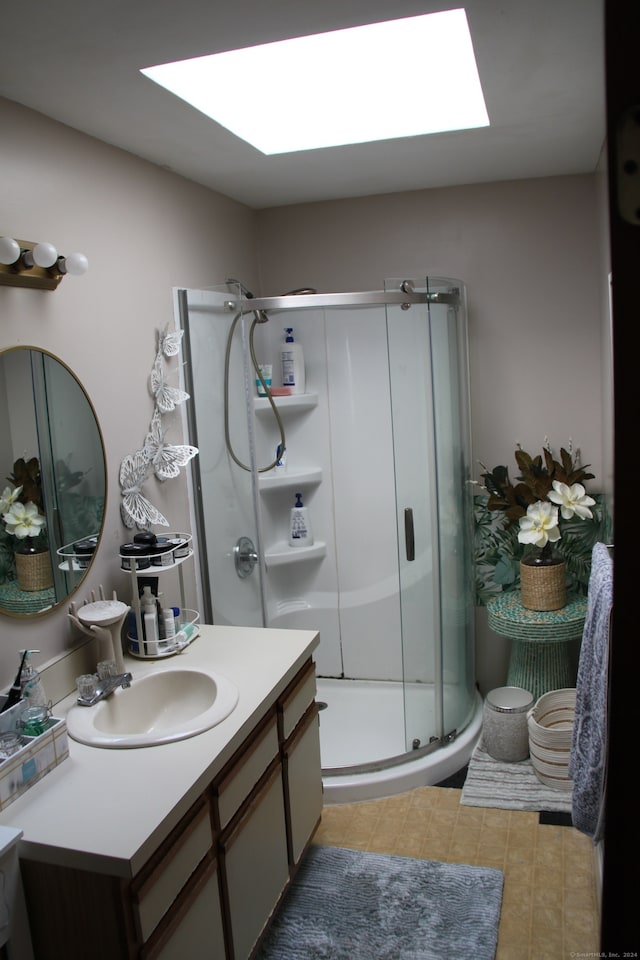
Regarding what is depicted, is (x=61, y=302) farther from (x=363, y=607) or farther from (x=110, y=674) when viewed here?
(x=363, y=607)

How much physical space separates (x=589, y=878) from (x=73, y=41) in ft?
8.70

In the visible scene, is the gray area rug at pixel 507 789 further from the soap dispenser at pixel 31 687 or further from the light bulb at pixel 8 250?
the light bulb at pixel 8 250

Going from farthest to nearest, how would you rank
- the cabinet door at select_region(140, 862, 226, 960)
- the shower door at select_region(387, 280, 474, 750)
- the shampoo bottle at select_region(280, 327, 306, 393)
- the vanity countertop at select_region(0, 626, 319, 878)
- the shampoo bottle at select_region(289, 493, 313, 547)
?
the shampoo bottle at select_region(289, 493, 313, 547) < the shampoo bottle at select_region(280, 327, 306, 393) < the shower door at select_region(387, 280, 474, 750) < the cabinet door at select_region(140, 862, 226, 960) < the vanity countertop at select_region(0, 626, 319, 878)

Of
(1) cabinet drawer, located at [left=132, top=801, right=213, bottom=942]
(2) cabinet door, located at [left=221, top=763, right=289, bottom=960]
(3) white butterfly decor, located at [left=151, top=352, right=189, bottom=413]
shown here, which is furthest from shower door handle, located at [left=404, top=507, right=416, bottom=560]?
(1) cabinet drawer, located at [left=132, top=801, right=213, bottom=942]

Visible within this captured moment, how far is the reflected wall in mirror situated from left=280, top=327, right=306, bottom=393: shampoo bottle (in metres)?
1.25

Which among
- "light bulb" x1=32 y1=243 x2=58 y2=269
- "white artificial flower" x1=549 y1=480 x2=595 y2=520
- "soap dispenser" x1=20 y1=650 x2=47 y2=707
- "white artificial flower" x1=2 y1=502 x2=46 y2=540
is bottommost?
"soap dispenser" x1=20 y1=650 x2=47 y2=707

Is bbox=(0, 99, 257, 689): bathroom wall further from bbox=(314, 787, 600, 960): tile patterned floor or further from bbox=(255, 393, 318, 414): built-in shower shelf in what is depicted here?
bbox=(314, 787, 600, 960): tile patterned floor

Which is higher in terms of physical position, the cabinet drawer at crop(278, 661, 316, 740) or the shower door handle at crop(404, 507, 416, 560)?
the shower door handle at crop(404, 507, 416, 560)

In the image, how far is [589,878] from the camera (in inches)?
90.5

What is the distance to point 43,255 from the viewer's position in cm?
186

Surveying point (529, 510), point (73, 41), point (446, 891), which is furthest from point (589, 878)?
point (73, 41)

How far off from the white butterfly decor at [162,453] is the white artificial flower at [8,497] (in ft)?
2.10

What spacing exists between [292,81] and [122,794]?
6.42 ft

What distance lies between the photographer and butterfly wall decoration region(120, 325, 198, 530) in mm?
2389
